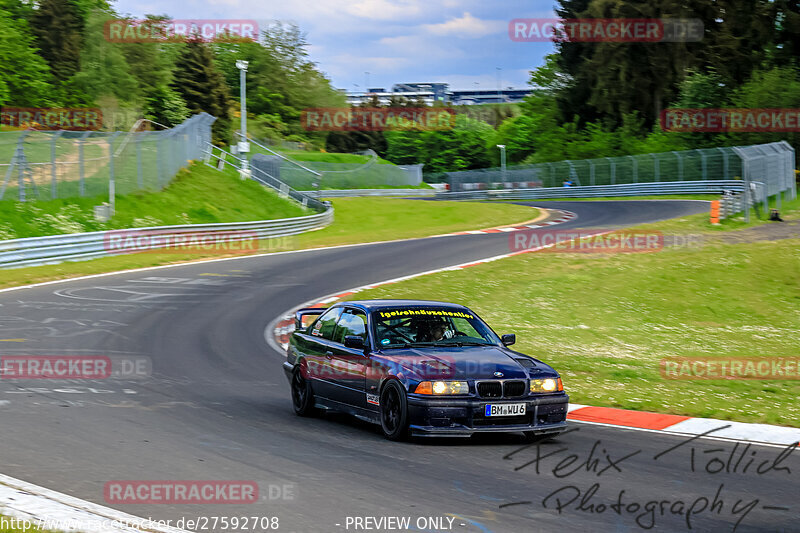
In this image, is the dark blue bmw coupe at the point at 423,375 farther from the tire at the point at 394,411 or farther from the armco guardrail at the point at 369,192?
the armco guardrail at the point at 369,192

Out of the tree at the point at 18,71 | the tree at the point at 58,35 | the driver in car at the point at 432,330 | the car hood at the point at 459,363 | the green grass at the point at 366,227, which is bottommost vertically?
the green grass at the point at 366,227

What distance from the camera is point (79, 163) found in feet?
104

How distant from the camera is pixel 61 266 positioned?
2594 cm

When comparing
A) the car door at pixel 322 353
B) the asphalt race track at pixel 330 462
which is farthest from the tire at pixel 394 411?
the car door at pixel 322 353

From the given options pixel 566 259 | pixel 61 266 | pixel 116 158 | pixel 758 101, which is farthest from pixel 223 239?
pixel 758 101

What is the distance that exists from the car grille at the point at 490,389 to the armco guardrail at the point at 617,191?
3902 cm

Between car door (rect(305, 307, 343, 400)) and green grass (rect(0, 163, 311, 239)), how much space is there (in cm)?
2038

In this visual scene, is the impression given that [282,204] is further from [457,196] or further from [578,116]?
[578,116]

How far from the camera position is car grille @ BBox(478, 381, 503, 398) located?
8.30 m

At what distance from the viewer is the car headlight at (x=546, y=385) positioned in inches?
335

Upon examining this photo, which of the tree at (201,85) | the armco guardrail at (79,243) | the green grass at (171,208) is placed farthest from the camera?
the tree at (201,85)

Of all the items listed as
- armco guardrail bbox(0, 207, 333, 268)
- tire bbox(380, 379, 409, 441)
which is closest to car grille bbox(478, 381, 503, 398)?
tire bbox(380, 379, 409, 441)

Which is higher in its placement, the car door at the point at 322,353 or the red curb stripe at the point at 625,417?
the car door at the point at 322,353

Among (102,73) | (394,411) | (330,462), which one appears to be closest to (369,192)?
(102,73)
